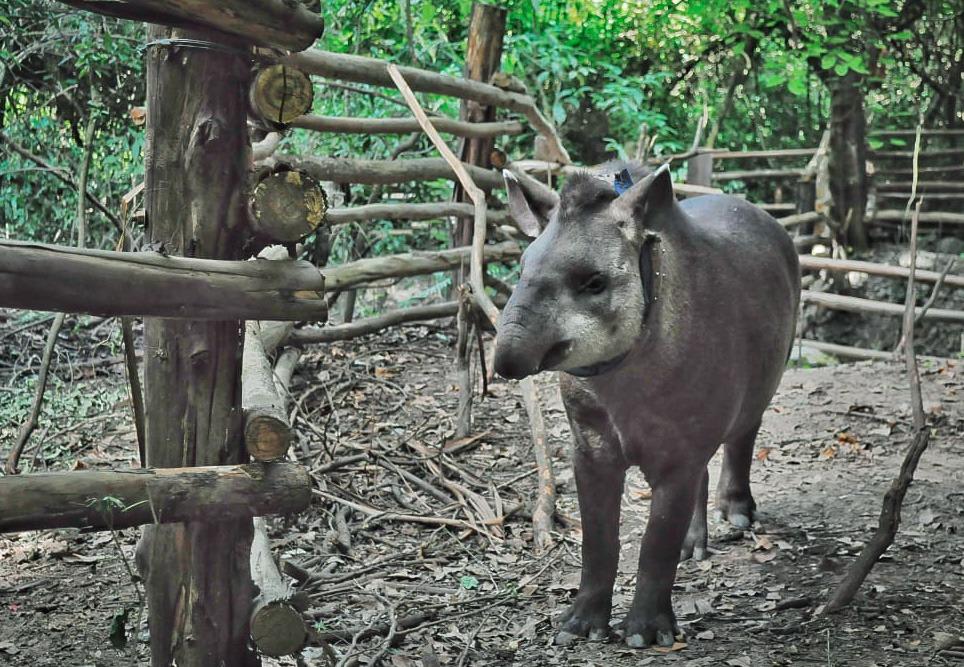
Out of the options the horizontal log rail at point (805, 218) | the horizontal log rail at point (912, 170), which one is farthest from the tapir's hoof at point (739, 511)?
the horizontal log rail at point (912, 170)

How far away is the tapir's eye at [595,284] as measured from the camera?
3400 millimetres

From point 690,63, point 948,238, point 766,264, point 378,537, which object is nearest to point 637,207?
point 766,264

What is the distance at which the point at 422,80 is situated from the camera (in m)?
6.21

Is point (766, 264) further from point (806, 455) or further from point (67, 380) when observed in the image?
point (67, 380)

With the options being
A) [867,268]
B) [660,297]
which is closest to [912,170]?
[867,268]

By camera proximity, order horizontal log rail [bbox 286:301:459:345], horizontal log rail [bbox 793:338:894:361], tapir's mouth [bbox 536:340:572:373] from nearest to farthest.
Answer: tapir's mouth [bbox 536:340:572:373]
horizontal log rail [bbox 286:301:459:345]
horizontal log rail [bbox 793:338:894:361]

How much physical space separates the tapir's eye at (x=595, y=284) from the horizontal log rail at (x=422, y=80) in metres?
2.06

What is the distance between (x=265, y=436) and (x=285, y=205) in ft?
2.16

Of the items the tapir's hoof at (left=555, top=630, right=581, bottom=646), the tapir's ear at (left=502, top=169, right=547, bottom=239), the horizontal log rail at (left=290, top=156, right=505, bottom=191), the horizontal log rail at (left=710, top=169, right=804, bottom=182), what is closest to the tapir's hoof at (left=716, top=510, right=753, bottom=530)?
the tapir's hoof at (left=555, top=630, right=581, bottom=646)

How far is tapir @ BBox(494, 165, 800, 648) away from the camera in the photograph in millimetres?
3369

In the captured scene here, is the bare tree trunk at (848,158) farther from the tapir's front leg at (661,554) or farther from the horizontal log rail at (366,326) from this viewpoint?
the tapir's front leg at (661,554)

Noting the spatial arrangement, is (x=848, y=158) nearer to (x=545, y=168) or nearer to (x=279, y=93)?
(x=545, y=168)

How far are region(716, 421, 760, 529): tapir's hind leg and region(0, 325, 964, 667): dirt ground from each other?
9 cm

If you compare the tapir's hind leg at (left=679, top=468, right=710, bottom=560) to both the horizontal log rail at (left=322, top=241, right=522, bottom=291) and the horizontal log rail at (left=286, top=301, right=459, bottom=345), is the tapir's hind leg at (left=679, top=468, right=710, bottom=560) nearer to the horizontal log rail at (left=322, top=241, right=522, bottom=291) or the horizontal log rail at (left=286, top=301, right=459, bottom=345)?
the horizontal log rail at (left=322, top=241, right=522, bottom=291)
